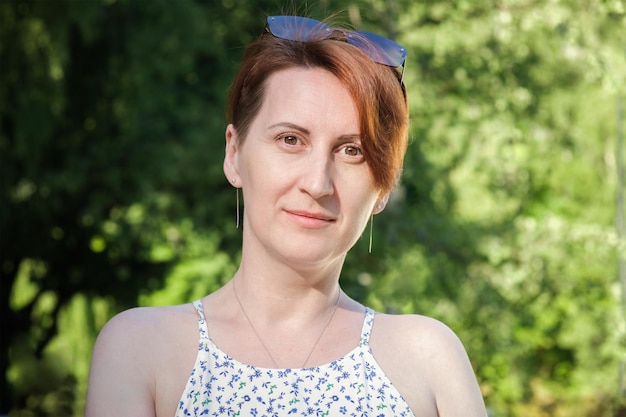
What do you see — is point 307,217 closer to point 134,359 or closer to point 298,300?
point 298,300

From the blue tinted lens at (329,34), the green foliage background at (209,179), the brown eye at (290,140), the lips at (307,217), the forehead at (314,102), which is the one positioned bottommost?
the green foliage background at (209,179)

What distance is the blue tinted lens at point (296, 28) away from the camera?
4.98 ft

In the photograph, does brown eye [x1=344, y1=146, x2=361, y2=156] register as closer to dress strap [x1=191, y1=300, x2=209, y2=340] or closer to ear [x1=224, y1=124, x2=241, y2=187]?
ear [x1=224, y1=124, x2=241, y2=187]

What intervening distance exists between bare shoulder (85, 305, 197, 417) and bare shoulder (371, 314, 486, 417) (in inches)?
12.0

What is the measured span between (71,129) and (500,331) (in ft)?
10.4

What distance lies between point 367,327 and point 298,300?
0.41 ft

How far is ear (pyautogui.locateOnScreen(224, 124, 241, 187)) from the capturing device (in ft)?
5.18

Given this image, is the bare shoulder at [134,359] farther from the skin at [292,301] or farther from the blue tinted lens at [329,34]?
the blue tinted lens at [329,34]

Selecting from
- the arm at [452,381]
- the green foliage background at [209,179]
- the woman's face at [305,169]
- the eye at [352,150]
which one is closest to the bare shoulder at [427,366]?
the arm at [452,381]

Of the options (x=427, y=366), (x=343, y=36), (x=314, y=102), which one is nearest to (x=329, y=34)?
(x=343, y=36)

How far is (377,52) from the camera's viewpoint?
150 centimetres

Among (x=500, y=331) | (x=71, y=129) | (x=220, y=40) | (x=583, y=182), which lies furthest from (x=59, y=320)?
(x=583, y=182)

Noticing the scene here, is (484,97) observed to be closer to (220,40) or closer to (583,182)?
(220,40)

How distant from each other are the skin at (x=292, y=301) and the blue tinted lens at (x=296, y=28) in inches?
2.4
